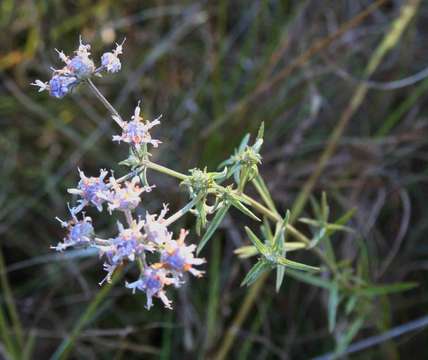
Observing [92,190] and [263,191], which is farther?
[263,191]

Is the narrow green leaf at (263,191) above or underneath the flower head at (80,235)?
above

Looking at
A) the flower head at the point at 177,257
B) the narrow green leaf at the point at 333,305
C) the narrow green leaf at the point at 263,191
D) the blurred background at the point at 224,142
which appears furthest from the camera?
the blurred background at the point at 224,142

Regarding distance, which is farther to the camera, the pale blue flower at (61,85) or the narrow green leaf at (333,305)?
the narrow green leaf at (333,305)

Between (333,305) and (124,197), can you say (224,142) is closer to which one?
(333,305)

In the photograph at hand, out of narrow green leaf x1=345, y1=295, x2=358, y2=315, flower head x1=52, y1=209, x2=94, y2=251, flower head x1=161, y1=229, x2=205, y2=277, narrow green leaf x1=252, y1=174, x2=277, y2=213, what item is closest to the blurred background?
narrow green leaf x1=345, y1=295, x2=358, y2=315

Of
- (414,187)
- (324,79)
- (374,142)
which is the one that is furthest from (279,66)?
(414,187)

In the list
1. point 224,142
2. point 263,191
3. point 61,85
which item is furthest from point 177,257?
point 224,142

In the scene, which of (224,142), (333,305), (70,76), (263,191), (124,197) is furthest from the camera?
(224,142)

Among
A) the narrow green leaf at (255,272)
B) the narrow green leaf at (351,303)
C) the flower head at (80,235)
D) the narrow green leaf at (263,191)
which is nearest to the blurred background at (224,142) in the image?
the narrow green leaf at (351,303)

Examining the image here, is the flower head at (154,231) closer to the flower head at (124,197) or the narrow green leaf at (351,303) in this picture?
the flower head at (124,197)
